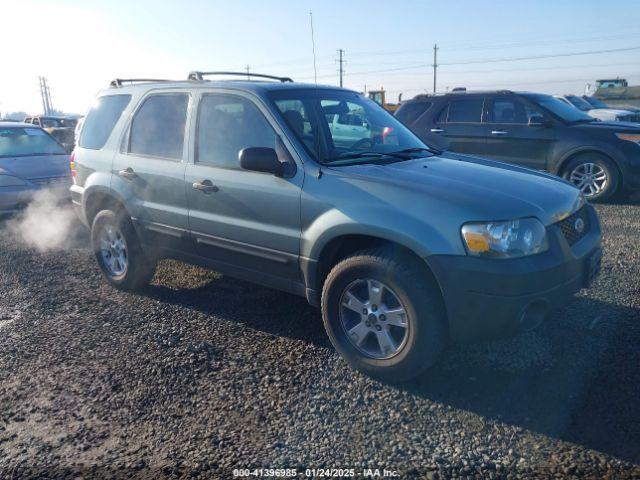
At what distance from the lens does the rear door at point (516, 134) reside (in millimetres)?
8867

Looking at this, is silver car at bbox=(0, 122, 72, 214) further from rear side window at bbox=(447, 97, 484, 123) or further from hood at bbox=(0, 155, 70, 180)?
rear side window at bbox=(447, 97, 484, 123)

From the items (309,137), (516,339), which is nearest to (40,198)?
(309,137)

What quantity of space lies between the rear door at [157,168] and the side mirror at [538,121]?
20.4 ft

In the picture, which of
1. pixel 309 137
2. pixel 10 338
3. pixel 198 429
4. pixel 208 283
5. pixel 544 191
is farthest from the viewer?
pixel 208 283

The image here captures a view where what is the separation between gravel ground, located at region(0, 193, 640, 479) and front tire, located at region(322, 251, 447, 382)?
0.52 ft

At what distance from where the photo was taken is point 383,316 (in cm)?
345

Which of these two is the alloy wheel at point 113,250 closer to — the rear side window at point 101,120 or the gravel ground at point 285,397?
the gravel ground at point 285,397

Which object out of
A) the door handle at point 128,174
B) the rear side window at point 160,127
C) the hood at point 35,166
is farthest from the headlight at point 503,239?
the hood at point 35,166

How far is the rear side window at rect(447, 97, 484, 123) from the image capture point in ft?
30.7

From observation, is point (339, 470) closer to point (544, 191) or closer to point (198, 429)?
point (198, 429)

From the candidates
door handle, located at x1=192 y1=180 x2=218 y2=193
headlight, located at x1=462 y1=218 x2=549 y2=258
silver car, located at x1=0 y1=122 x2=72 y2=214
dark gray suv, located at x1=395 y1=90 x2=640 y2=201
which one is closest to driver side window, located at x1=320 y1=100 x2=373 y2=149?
door handle, located at x1=192 y1=180 x2=218 y2=193

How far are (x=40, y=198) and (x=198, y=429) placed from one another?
6620 mm

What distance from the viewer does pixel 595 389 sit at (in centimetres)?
325

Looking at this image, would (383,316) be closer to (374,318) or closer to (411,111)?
(374,318)
